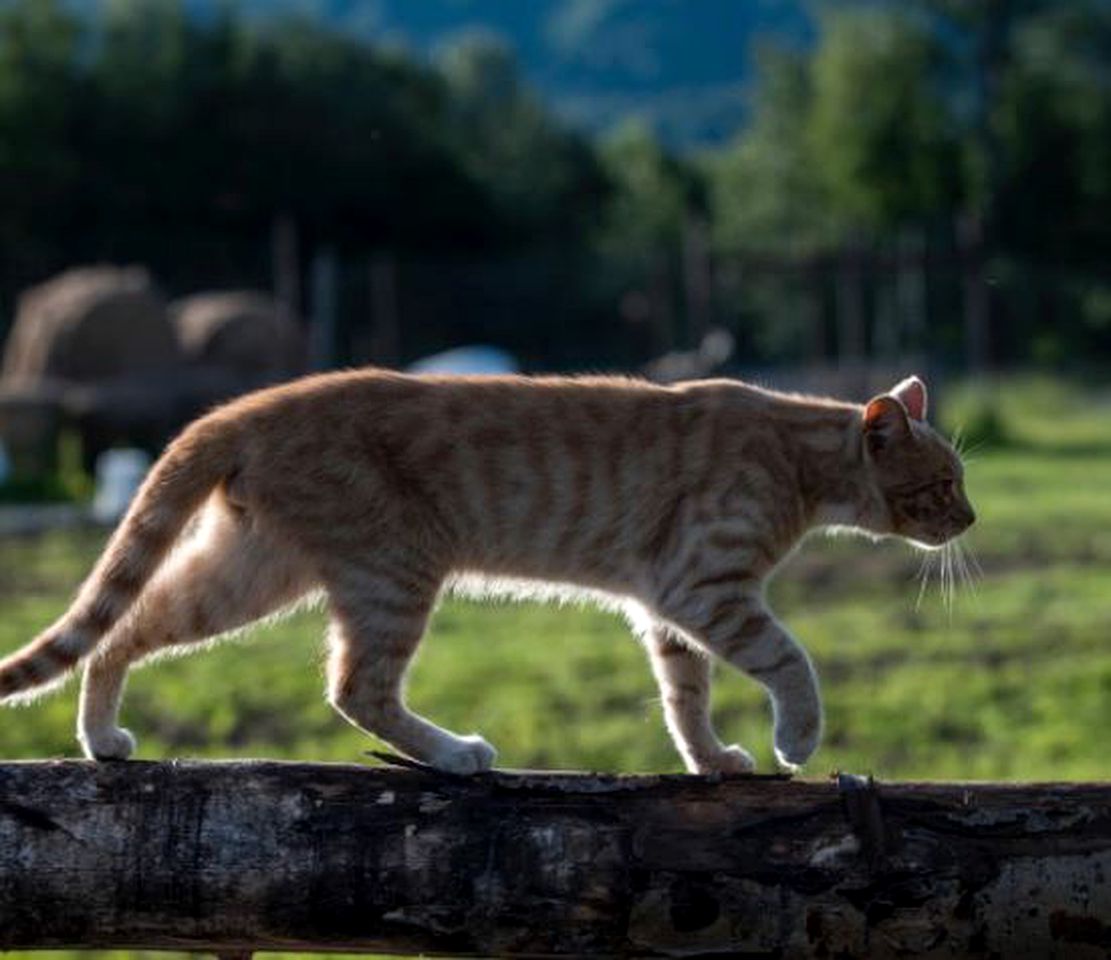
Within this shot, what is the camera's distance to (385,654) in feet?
17.3

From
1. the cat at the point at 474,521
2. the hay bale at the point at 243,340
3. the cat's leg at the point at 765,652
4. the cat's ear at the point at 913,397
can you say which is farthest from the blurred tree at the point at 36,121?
the cat's leg at the point at 765,652

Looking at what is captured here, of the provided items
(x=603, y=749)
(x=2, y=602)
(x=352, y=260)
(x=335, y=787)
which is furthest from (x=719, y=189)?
(x=335, y=787)

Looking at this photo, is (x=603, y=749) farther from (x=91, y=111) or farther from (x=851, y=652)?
(x=91, y=111)

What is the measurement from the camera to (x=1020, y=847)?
427cm

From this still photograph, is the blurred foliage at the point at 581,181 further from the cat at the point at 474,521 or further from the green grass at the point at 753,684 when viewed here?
the cat at the point at 474,521

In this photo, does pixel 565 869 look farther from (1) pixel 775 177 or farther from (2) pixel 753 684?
(1) pixel 775 177

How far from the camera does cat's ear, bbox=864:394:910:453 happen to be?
227 inches

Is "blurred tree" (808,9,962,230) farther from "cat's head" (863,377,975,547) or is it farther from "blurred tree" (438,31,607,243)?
"cat's head" (863,377,975,547)

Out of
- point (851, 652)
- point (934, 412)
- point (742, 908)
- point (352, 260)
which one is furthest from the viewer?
point (352, 260)

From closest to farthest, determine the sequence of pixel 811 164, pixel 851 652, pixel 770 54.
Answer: pixel 851 652, pixel 811 164, pixel 770 54

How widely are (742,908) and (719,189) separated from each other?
155 feet

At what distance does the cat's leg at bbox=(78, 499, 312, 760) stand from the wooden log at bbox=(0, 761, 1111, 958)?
0.94 m

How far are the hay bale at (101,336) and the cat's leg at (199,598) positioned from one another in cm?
1776

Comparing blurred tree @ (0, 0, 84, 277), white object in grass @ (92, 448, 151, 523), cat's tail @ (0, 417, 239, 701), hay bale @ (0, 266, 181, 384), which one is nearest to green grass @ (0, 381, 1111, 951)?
white object in grass @ (92, 448, 151, 523)
